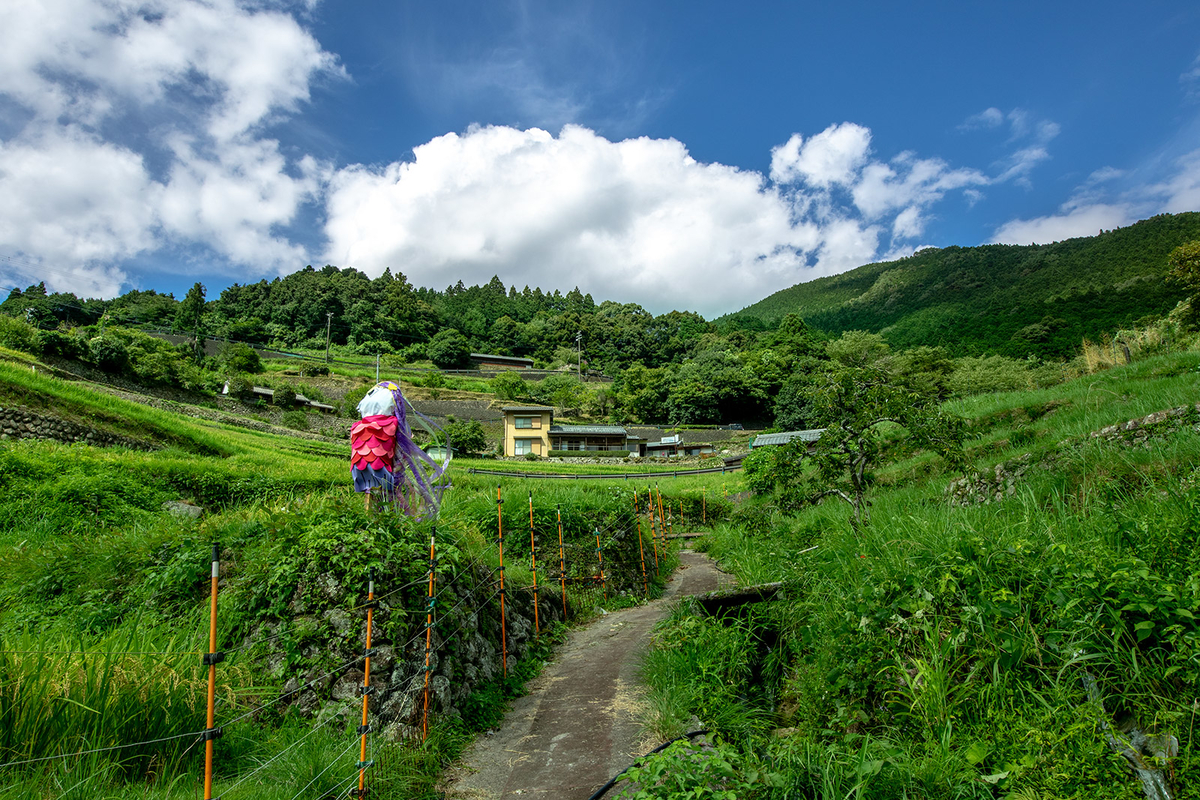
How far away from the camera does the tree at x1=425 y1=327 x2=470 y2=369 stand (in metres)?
71.8

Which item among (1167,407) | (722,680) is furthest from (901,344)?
(722,680)

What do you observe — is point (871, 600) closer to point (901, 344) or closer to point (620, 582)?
point (620, 582)

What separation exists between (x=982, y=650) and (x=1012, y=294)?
8416 cm

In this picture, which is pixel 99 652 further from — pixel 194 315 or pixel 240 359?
pixel 194 315

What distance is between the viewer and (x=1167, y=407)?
23.7 ft

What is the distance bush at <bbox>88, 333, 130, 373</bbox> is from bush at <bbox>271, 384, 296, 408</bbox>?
1061cm

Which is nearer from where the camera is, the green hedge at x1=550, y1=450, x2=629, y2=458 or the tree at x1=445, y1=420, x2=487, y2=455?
the tree at x1=445, y1=420, x2=487, y2=455

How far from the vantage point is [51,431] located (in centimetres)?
1432

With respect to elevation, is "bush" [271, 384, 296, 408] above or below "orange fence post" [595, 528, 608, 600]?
above

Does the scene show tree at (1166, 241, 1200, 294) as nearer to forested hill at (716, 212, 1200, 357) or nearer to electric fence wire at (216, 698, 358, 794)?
forested hill at (716, 212, 1200, 357)

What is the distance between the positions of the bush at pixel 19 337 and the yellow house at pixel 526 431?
88.2 feet

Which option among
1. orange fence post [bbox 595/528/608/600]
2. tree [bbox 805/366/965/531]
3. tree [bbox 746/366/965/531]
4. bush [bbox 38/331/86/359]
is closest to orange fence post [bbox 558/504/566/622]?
orange fence post [bbox 595/528/608/600]

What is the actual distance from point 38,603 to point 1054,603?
904 centimetres

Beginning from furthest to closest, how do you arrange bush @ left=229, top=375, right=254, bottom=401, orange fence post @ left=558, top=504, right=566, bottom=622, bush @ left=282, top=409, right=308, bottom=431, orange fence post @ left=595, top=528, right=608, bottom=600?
bush @ left=229, top=375, right=254, bottom=401 < bush @ left=282, top=409, right=308, bottom=431 < orange fence post @ left=595, top=528, right=608, bottom=600 < orange fence post @ left=558, top=504, right=566, bottom=622
